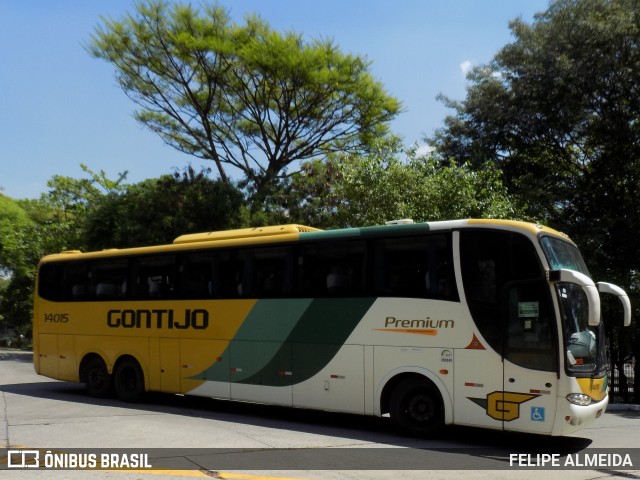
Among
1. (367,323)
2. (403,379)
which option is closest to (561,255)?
(403,379)

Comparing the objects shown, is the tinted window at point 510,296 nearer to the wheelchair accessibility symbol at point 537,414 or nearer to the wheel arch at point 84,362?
the wheelchair accessibility symbol at point 537,414

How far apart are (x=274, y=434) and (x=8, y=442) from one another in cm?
370

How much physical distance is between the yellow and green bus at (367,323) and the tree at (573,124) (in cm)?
1110

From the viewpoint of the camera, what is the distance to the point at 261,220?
25703 millimetres

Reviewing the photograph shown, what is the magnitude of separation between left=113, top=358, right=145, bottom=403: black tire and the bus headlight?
8.88 metres

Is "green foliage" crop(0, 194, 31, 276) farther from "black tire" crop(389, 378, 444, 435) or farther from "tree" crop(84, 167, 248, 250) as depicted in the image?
"black tire" crop(389, 378, 444, 435)

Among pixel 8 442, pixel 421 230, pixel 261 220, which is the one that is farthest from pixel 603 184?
pixel 8 442

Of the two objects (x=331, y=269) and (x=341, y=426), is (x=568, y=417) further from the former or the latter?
(x=331, y=269)

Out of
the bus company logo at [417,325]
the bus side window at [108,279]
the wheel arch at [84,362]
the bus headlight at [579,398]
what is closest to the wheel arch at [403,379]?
the bus company logo at [417,325]

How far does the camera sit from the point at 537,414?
888 cm

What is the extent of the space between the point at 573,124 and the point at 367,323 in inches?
588

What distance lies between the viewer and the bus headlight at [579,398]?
28.5ft

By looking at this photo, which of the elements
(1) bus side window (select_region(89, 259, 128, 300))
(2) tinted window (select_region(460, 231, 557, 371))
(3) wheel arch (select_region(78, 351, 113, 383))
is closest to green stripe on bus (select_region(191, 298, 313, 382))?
(2) tinted window (select_region(460, 231, 557, 371))

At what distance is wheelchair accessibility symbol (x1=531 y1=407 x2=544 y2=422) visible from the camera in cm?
885
